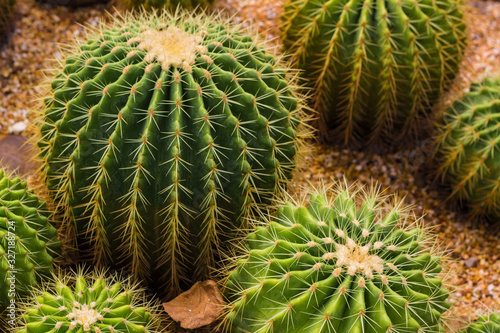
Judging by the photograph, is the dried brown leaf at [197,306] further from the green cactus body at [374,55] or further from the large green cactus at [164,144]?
the green cactus body at [374,55]

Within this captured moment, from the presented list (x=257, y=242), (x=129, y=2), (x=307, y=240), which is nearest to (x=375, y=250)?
(x=307, y=240)

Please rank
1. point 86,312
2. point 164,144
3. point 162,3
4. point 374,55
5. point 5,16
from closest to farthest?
point 86,312 < point 164,144 < point 374,55 < point 162,3 < point 5,16

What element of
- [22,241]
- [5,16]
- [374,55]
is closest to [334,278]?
[22,241]

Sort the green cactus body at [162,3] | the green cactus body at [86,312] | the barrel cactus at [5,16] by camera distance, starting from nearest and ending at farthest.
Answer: the green cactus body at [86,312], the green cactus body at [162,3], the barrel cactus at [5,16]

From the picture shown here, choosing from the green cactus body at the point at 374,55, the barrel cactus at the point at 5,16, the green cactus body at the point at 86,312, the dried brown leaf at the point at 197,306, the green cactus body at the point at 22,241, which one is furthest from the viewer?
the barrel cactus at the point at 5,16

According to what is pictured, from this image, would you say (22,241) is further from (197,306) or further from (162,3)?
(162,3)

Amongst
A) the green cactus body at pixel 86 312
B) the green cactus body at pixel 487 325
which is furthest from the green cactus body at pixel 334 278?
the green cactus body at pixel 86 312

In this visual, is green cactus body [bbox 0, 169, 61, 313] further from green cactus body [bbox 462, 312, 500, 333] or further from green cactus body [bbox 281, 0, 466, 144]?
green cactus body [bbox 462, 312, 500, 333]
